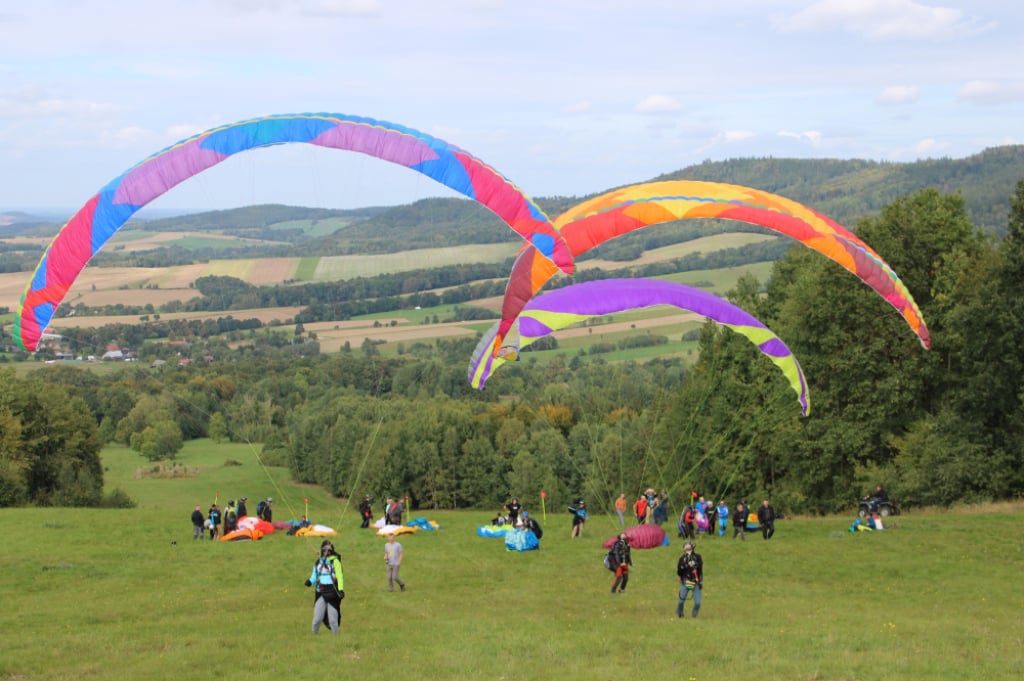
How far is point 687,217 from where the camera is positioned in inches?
744

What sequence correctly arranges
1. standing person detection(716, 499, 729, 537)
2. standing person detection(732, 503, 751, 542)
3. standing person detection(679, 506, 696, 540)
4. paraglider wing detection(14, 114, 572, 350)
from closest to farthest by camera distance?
1. paraglider wing detection(14, 114, 572, 350)
2. standing person detection(679, 506, 696, 540)
3. standing person detection(732, 503, 751, 542)
4. standing person detection(716, 499, 729, 537)

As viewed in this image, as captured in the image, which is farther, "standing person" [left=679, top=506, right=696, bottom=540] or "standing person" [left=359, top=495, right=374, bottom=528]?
"standing person" [left=359, top=495, right=374, bottom=528]

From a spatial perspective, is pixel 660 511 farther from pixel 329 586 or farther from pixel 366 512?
pixel 329 586

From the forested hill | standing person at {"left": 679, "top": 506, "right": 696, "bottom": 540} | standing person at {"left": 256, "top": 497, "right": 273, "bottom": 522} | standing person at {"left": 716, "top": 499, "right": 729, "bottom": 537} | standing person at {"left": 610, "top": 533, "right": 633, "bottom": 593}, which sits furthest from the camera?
the forested hill

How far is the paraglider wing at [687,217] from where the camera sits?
18703mm

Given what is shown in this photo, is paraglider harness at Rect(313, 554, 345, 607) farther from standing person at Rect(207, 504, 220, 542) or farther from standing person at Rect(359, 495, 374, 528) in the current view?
standing person at Rect(207, 504, 220, 542)

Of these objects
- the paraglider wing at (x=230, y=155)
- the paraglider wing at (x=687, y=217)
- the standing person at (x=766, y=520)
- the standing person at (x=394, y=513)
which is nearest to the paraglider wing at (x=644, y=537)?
the standing person at (x=766, y=520)

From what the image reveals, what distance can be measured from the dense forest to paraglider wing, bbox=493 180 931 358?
157 inches

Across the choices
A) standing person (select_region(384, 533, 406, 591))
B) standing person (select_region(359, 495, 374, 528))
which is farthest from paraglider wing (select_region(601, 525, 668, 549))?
standing person (select_region(359, 495, 374, 528))

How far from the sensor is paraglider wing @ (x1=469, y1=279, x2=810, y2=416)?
21234 mm

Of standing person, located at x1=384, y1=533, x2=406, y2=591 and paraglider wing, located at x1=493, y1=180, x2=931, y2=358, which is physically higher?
paraglider wing, located at x1=493, y1=180, x2=931, y2=358

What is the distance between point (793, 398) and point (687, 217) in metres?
17.0

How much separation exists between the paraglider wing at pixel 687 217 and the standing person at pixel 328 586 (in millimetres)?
6507

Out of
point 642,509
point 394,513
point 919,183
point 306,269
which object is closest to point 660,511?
point 642,509
